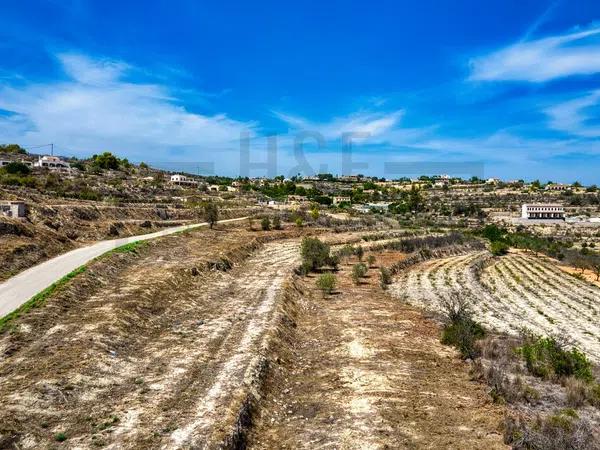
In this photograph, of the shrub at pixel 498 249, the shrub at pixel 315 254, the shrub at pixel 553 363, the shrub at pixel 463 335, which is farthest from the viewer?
the shrub at pixel 498 249

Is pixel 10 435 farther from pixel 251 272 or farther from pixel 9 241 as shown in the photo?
pixel 251 272

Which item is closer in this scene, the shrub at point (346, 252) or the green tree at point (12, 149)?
the shrub at point (346, 252)

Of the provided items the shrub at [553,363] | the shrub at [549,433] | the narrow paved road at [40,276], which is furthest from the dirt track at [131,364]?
the shrub at [553,363]

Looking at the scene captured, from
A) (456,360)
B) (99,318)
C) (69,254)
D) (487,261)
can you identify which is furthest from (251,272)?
(487,261)

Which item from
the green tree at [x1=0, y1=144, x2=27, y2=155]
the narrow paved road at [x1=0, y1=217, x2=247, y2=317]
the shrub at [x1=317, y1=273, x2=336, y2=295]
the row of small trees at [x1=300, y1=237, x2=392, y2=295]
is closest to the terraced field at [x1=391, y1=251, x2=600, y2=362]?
the row of small trees at [x1=300, y1=237, x2=392, y2=295]

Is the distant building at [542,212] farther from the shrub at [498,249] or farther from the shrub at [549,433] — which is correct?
the shrub at [549,433]

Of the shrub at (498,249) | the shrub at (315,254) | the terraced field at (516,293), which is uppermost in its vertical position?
the shrub at (315,254)

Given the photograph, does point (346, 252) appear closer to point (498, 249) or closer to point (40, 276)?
point (498, 249)

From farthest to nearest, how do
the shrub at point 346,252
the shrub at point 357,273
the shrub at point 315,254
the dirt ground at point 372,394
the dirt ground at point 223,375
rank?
the shrub at point 346,252 → the shrub at point 315,254 → the shrub at point 357,273 → the dirt ground at point 372,394 → the dirt ground at point 223,375
